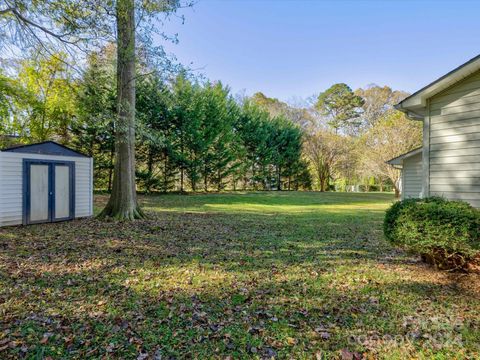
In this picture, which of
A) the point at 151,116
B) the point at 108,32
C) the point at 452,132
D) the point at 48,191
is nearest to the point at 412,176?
the point at 452,132

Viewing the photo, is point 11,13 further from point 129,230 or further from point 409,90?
point 409,90

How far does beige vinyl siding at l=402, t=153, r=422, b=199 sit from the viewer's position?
12531 millimetres

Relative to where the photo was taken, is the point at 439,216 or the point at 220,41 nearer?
the point at 439,216

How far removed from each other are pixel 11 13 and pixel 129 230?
5.64 m

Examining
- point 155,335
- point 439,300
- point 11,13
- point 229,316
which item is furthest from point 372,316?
point 11,13

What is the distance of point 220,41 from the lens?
1507 centimetres

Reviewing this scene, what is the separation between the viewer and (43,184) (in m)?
8.28

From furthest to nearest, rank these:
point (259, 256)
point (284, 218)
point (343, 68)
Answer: point (343, 68) < point (284, 218) < point (259, 256)

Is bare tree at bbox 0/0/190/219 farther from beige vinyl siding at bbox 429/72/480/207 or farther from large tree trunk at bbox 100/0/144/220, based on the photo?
beige vinyl siding at bbox 429/72/480/207

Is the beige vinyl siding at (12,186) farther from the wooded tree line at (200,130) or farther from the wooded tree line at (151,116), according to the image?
the wooded tree line at (200,130)

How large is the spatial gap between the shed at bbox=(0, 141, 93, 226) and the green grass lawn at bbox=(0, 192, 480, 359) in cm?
159

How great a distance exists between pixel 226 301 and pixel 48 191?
7.41 meters

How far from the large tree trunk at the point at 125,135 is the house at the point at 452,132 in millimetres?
7107

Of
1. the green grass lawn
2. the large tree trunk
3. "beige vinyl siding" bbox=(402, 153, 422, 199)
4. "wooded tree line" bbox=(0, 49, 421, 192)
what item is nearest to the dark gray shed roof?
"wooded tree line" bbox=(0, 49, 421, 192)
